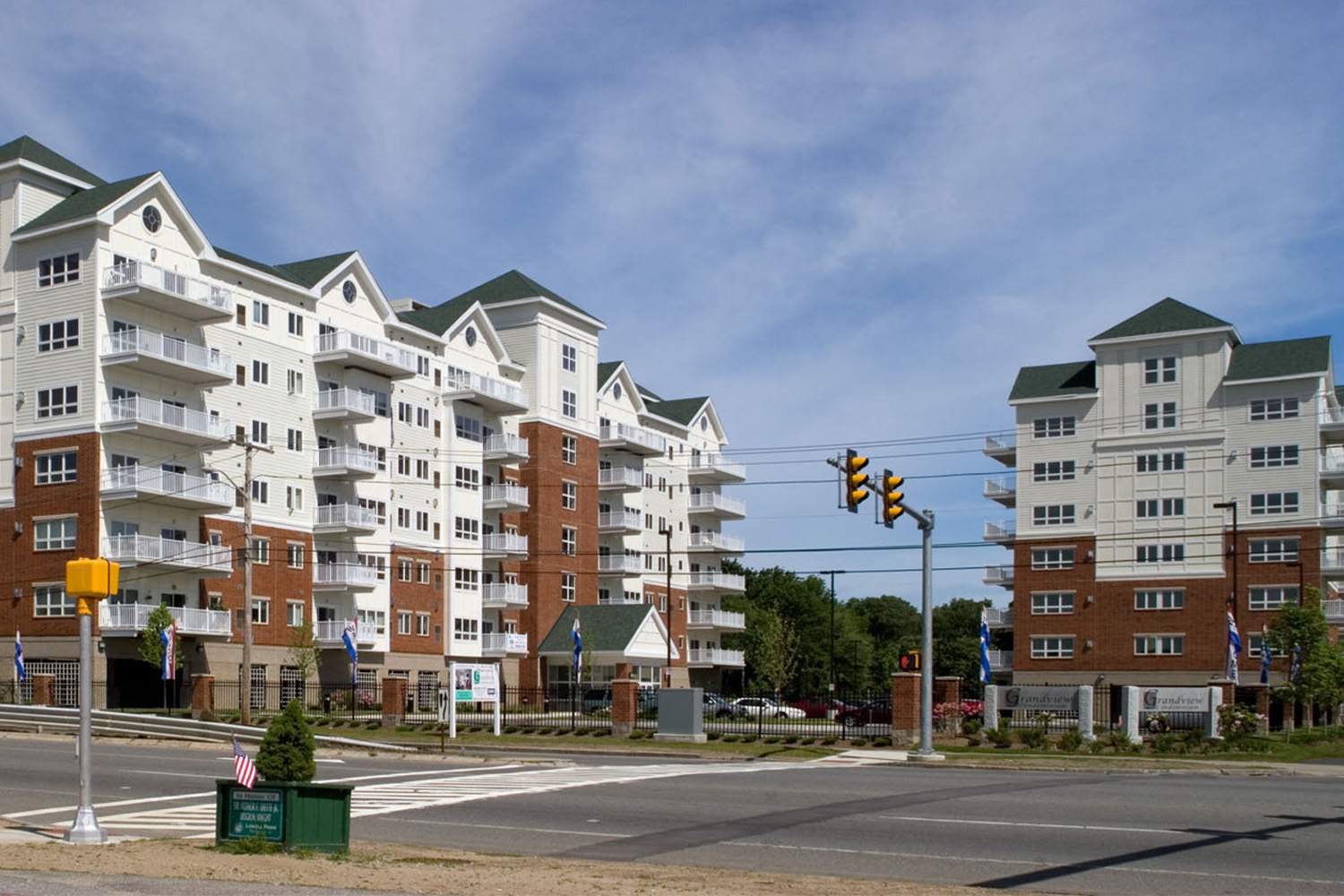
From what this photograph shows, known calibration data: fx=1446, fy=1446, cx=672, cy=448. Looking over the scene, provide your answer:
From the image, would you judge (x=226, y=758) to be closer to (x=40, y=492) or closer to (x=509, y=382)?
(x=40, y=492)

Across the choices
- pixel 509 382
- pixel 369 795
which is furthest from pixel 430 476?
pixel 369 795

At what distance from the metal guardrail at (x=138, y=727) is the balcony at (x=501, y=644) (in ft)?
117

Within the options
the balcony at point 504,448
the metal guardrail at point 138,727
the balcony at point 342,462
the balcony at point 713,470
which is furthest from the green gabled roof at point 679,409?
the metal guardrail at point 138,727

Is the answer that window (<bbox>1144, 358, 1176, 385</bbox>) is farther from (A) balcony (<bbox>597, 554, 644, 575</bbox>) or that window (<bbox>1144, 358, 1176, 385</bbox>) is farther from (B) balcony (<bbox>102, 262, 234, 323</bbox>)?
(B) balcony (<bbox>102, 262, 234, 323</bbox>)

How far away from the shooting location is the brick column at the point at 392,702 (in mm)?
48125

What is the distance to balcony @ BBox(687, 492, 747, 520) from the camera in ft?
331

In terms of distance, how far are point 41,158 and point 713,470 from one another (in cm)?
5141

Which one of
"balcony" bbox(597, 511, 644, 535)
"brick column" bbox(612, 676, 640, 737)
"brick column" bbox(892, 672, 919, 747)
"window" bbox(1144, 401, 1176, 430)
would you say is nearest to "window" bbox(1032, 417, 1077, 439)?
"window" bbox(1144, 401, 1176, 430)

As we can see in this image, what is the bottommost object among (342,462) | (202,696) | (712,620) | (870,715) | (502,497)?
(870,715)

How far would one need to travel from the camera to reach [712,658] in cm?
9594

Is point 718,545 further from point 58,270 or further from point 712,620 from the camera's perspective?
point 58,270

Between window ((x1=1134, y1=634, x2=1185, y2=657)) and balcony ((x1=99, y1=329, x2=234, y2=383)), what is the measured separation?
173 feet

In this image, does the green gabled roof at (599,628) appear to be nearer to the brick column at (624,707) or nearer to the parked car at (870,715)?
the parked car at (870,715)

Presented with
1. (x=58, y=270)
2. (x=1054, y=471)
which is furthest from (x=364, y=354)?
(x=1054, y=471)
